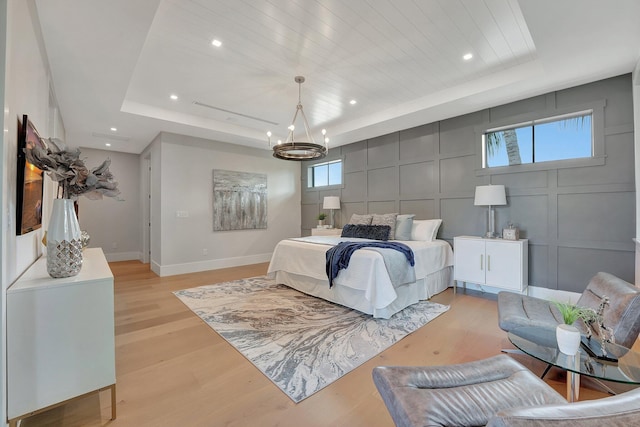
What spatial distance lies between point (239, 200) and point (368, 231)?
3005mm

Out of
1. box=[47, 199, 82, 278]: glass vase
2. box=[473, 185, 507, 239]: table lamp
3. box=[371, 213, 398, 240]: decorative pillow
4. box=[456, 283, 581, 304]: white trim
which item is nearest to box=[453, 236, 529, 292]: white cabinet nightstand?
box=[456, 283, 581, 304]: white trim

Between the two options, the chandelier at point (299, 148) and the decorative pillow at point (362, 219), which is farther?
the decorative pillow at point (362, 219)

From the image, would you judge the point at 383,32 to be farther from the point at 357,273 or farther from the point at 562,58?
the point at 357,273

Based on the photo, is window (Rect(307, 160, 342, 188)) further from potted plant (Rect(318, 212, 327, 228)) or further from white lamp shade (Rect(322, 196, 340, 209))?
potted plant (Rect(318, 212, 327, 228))

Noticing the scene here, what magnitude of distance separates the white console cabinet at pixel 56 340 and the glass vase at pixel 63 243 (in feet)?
0.20

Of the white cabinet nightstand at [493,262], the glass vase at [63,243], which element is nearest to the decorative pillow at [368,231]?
the white cabinet nightstand at [493,262]

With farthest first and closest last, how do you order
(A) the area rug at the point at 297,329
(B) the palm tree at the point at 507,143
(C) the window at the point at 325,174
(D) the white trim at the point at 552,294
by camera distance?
(C) the window at the point at 325,174 → (B) the palm tree at the point at 507,143 → (D) the white trim at the point at 552,294 → (A) the area rug at the point at 297,329

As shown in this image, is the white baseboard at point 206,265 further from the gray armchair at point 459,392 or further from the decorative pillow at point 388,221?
the gray armchair at point 459,392

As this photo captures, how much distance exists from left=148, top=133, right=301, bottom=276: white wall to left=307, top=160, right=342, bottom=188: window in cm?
102

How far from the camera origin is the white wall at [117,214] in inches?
243

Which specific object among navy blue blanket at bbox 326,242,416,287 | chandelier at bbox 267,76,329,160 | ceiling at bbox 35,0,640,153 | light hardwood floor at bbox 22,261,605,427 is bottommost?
light hardwood floor at bbox 22,261,605,427

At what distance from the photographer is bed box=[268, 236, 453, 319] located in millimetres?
2961

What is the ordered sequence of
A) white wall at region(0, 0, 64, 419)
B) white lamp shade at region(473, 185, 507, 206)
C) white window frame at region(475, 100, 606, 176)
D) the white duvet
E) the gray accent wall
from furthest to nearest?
white lamp shade at region(473, 185, 507, 206), white window frame at region(475, 100, 606, 176), the gray accent wall, the white duvet, white wall at region(0, 0, 64, 419)

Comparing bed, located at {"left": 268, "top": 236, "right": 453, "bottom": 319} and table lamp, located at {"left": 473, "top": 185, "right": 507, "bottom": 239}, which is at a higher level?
table lamp, located at {"left": 473, "top": 185, "right": 507, "bottom": 239}
